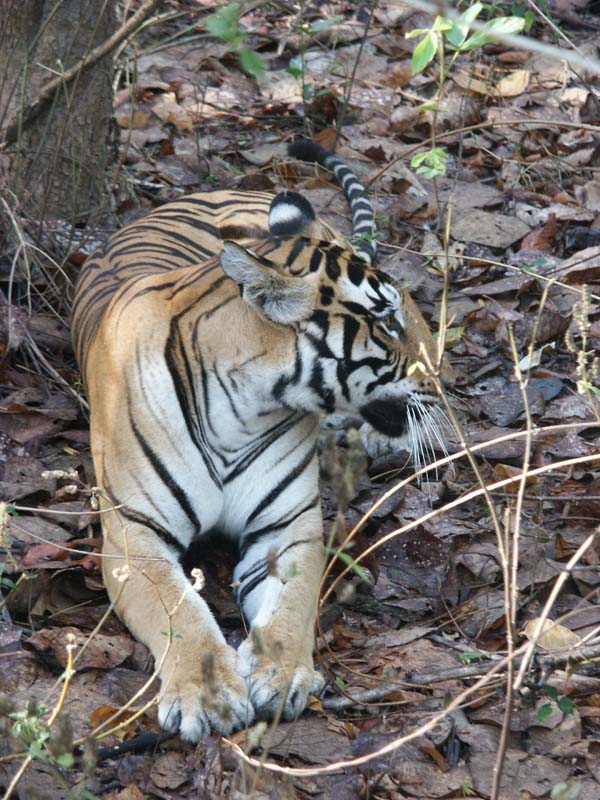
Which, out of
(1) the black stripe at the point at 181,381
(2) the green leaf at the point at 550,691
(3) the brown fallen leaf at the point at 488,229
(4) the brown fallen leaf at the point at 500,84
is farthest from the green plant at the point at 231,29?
(4) the brown fallen leaf at the point at 500,84

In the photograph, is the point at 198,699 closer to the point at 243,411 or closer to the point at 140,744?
the point at 140,744

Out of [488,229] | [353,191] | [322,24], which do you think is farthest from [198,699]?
[488,229]

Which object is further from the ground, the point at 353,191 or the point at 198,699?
the point at 198,699

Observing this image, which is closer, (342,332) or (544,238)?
(342,332)

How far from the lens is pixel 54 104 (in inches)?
189

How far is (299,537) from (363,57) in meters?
4.84

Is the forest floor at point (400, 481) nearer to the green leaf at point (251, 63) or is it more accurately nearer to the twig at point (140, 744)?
the twig at point (140, 744)

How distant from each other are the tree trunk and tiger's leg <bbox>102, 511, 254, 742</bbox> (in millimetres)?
1861

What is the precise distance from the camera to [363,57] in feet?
25.2

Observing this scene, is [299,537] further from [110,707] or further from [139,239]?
[139,239]

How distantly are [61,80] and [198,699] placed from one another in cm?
291

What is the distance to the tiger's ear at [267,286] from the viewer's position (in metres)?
3.22

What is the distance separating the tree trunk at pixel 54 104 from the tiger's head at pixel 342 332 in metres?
1.71

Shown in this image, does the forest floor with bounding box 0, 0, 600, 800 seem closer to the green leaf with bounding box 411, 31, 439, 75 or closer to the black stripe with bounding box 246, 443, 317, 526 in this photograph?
the black stripe with bounding box 246, 443, 317, 526
